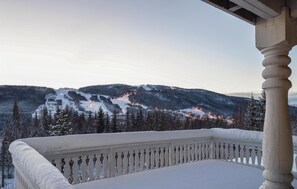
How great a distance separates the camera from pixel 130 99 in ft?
141

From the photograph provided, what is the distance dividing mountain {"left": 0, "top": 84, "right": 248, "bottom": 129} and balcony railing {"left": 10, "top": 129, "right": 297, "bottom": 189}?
1151 inches

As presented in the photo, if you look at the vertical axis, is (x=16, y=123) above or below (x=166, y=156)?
below

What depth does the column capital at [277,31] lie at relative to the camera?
2.02 meters

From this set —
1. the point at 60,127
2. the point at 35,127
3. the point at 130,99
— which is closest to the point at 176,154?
the point at 60,127

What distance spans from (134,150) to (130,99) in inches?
1532

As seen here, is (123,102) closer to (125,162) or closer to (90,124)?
(90,124)

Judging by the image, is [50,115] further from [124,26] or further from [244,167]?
[244,167]

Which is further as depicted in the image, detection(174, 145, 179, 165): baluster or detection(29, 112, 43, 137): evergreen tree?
detection(29, 112, 43, 137): evergreen tree

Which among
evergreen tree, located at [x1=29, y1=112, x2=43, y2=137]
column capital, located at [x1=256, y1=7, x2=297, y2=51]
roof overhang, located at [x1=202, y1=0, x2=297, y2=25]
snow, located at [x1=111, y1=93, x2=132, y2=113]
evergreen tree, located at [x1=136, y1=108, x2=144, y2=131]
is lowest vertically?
evergreen tree, located at [x1=29, y1=112, x2=43, y2=137]

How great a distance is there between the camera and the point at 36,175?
1.50 metres

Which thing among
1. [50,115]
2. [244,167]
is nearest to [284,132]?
[244,167]

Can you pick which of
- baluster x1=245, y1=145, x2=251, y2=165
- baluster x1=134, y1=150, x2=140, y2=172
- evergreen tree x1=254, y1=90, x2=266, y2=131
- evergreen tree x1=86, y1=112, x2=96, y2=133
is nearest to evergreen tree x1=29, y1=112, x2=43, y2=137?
evergreen tree x1=86, y1=112, x2=96, y2=133

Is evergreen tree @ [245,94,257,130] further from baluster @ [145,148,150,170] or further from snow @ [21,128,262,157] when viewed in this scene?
baluster @ [145,148,150,170]

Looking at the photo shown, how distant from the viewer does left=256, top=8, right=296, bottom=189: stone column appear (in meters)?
2.03
